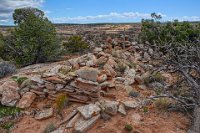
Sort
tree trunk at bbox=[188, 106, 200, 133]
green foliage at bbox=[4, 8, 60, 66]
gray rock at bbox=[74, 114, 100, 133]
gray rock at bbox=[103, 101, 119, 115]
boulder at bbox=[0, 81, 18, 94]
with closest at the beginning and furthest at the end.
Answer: gray rock at bbox=[74, 114, 100, 133]
tree trunk at bbox=[188, 106, 200, 133]
gray rock at bbox=[103, 101, 119, 115]
boulder at bbox=[0, 81, 18, 94]
green foliage at bbox=[4, 8, 60, 66]

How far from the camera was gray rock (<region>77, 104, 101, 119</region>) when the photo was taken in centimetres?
874

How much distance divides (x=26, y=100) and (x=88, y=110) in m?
2.42

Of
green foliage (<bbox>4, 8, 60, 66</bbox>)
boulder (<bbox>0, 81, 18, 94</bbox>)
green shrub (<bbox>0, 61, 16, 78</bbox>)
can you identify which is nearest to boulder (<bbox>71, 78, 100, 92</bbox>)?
boulder (<bbox>0, 81, 18, 94</bbox>)

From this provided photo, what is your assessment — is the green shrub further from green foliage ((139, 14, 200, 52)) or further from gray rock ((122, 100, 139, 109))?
green foliage ((139, 14, 200, 52))

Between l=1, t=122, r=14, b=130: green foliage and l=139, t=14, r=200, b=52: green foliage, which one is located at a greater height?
l=139, t=14, r=200, b=52: green foliage

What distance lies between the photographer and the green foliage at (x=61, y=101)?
9.42m

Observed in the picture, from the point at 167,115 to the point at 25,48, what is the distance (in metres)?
11.9

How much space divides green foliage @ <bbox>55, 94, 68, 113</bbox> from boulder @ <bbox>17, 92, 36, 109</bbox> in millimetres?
1103

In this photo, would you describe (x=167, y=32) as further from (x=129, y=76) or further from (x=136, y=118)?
(x=136, y=118)

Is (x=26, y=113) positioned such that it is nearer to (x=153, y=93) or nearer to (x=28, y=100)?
(x=28, y=100)

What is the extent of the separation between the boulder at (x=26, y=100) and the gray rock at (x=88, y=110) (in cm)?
195

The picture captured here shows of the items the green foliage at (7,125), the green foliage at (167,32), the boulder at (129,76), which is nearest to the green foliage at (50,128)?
the green foliage at (7,125)

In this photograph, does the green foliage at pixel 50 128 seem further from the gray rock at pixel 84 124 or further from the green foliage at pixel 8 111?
the green foliage at pixel 8 111

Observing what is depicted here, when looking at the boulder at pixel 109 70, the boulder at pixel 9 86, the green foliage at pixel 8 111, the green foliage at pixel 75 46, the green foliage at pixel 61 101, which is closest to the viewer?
the green foliage at pixel 61 101
